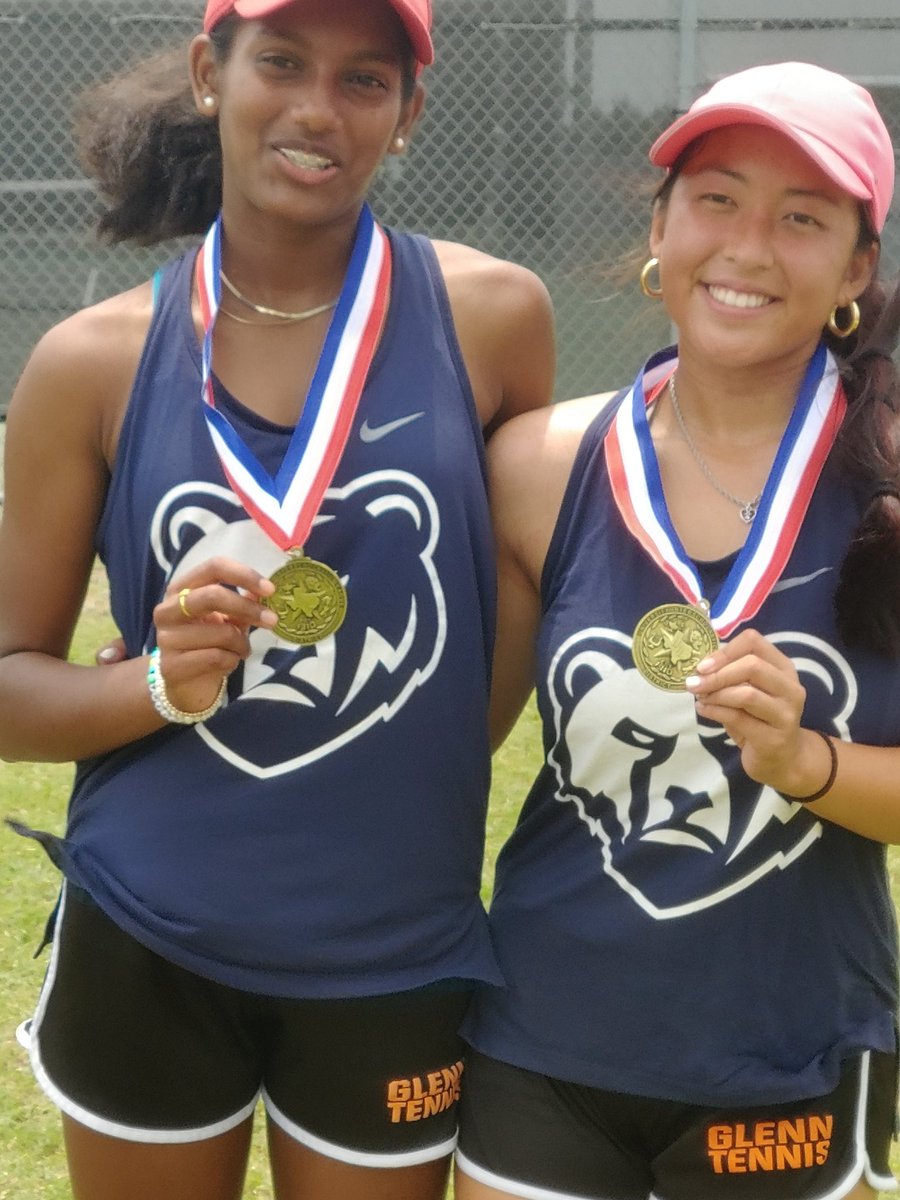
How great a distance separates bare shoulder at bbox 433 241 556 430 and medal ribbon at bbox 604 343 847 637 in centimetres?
20

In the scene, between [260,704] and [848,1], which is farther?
[848,1]

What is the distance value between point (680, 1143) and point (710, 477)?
879 millimetres

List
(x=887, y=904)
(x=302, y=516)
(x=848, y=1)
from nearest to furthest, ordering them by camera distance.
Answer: (x=302, y=516) < (x=887, y=904) < (x=848, y=1)

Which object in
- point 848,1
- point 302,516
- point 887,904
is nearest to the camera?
point 302,516

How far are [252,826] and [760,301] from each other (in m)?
0.95

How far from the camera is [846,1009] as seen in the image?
2.13 m

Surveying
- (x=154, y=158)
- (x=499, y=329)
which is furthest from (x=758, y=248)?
(x=154, y=158)

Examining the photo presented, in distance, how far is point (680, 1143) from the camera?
212cm

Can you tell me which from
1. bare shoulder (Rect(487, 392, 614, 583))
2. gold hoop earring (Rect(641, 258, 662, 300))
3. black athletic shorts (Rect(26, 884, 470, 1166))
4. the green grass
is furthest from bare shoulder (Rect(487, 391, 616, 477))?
the green grass

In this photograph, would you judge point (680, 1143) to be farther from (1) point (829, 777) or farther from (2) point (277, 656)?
(2) point (277, 656)

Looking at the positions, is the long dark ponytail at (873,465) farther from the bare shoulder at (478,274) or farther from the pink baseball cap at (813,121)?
the bare shoulder at (478,274)

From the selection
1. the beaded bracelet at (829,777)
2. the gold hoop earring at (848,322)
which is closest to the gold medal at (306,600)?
the beaded bracelet at (829,777)

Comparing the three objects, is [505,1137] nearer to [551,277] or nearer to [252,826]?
[252,826]

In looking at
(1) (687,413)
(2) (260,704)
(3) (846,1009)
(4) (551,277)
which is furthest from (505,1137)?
(4) (551,277)
